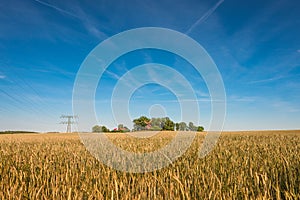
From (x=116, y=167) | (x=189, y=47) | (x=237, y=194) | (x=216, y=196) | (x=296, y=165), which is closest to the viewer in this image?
(x=216, y=196)

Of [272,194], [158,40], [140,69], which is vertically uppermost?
[158,40]

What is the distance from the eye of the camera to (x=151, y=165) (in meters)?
4.07

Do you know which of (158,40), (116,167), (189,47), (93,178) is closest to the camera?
(93,178)

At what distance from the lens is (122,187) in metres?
2.68

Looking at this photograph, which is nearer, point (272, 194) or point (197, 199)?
point (197, 199)

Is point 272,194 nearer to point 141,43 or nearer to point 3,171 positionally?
point 3,171

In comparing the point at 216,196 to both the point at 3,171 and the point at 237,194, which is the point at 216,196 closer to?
the point at 237,194

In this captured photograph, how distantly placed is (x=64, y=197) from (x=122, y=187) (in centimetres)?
62

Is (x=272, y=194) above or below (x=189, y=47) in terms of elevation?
below

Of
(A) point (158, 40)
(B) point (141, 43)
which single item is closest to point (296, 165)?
(B) point (141, 43)

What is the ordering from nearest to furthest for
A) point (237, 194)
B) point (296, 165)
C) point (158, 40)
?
point (237, 194) < point (296, 165) < point (158, 40)

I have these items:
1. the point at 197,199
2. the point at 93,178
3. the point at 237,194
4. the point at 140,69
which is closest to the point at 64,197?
the point at 93,178

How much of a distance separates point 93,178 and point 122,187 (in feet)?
2.26

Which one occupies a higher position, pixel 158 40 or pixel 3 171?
pixel 158 40
